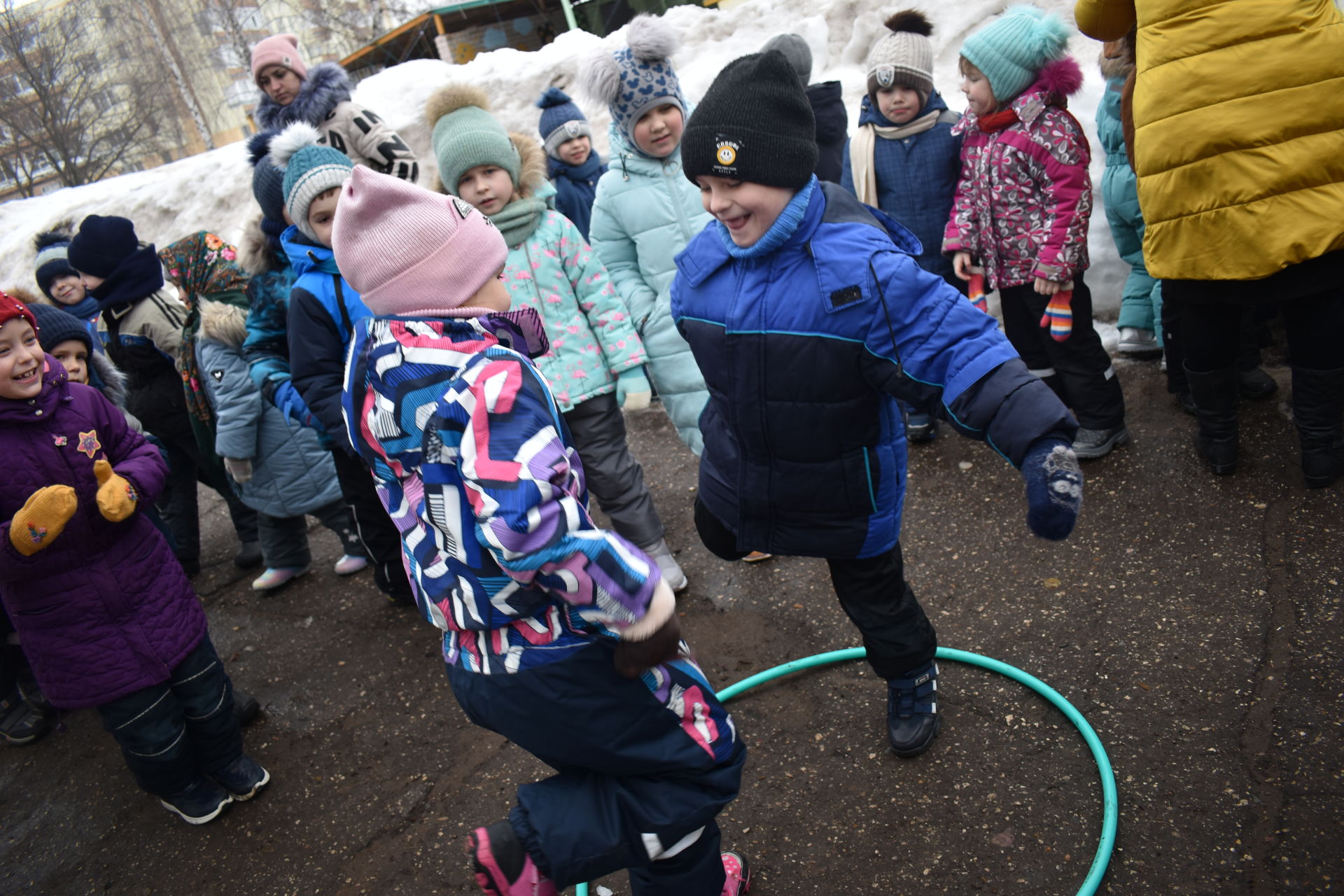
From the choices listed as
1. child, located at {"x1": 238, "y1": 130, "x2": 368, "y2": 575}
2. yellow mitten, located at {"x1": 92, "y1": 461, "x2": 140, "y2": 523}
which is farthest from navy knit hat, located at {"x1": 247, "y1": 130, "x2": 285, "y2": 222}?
yellow mitten, located at {"x1": 92, "y1": 461, "x2": 140, "y2": 523}

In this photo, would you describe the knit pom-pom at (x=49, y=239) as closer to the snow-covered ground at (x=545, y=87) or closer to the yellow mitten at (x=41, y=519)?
the snow-covered ground at (x=545, y=87)

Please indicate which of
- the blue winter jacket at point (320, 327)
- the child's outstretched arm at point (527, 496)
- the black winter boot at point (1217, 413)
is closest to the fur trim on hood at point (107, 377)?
the blue winter jacket at point (320, 327)

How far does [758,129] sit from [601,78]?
1.73 m

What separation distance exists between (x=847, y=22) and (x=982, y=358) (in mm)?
8608

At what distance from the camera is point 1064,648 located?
315cm

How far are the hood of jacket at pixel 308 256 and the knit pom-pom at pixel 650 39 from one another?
1.57 meters

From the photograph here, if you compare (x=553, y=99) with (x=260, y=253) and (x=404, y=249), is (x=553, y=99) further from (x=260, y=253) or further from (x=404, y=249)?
(x=404, y=249)

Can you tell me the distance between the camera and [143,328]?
16.0 ft

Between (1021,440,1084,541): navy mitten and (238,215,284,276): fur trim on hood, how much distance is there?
10.9 feet

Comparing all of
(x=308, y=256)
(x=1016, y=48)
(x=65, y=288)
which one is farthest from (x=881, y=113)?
(x=65, y=288)

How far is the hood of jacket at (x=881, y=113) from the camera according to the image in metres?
4.58

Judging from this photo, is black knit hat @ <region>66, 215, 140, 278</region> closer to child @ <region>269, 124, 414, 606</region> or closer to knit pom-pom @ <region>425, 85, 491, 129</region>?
child @ <region>269, 124, 414, 606</region>

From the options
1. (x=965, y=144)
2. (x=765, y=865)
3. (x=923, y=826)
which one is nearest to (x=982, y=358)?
(x=923, y=826)

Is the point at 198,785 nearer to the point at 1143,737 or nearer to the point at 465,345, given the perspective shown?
the point at 465,345
